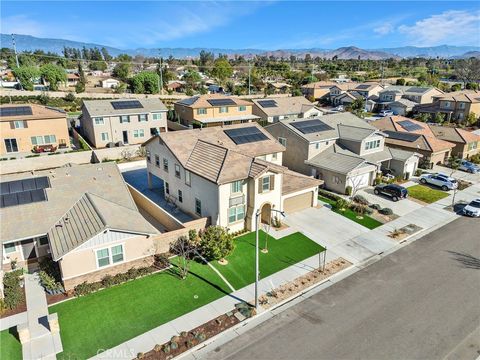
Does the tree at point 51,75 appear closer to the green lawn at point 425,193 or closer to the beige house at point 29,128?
the beige house at point 29,128

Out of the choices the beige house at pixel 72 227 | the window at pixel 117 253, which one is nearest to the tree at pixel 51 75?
the beige house at pixel 72 227

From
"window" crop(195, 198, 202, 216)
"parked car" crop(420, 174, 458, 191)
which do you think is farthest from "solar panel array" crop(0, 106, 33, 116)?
"parked car" crop(420, 174, 458, 191)

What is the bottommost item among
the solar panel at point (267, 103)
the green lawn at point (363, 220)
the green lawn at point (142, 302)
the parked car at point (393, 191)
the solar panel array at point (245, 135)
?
the green lawn at point (142, 302)

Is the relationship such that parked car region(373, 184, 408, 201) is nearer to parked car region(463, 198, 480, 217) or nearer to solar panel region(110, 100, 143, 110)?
parked car region(463, 198, 480, 217)

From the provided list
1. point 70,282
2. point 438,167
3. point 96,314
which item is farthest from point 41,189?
point 438,167

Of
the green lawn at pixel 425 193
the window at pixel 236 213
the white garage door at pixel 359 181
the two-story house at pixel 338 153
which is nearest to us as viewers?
the window at pixel 236 213

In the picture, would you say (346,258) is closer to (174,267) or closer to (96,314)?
(174,267)

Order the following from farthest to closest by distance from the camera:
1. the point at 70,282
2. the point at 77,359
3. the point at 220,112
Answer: the point at 220,112
the point at 70,282
the point at 77,359
